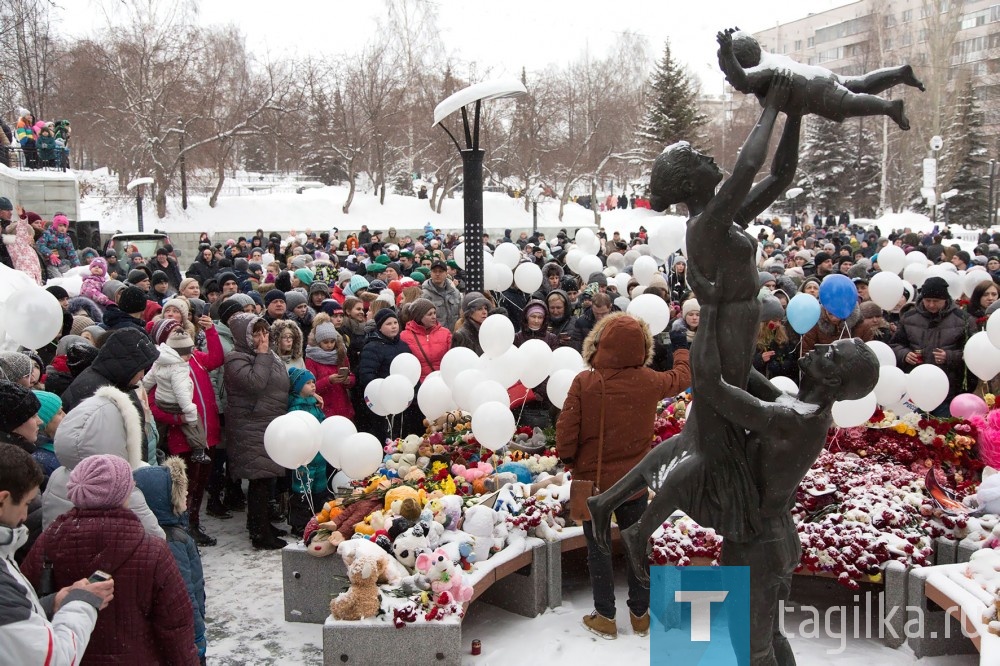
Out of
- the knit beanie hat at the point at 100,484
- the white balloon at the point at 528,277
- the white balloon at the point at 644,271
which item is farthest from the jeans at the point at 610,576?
the white balloon at the point at 644,271

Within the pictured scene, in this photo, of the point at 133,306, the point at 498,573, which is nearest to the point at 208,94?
the point at 133,306

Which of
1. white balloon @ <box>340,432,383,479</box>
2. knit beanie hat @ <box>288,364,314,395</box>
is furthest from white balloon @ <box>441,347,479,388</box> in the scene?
white balloon @ <box>340,432,383,479</box>

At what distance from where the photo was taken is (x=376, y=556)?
4.51 m

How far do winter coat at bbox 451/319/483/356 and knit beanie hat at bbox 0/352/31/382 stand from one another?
138 inches

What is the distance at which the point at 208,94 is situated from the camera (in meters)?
33.6

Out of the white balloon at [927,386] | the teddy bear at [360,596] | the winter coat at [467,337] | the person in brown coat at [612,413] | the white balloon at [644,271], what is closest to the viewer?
the teddy bear at [360,596]

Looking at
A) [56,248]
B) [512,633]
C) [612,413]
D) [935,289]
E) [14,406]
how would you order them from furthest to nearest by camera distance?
[56,248], [935,289], [512,633], [612,413], [14,406]

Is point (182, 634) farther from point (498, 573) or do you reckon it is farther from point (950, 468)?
point (950, 468)

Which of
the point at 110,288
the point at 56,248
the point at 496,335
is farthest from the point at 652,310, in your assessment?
the point at 56,248

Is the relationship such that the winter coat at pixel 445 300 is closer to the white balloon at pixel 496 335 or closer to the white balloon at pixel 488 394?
the white balloon at pixel 496 335

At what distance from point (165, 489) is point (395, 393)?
103 inches

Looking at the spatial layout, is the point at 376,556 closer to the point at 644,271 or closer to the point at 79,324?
the point at 79,324

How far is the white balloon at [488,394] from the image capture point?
5844mm

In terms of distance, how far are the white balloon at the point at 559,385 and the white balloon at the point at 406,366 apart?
1.10m
